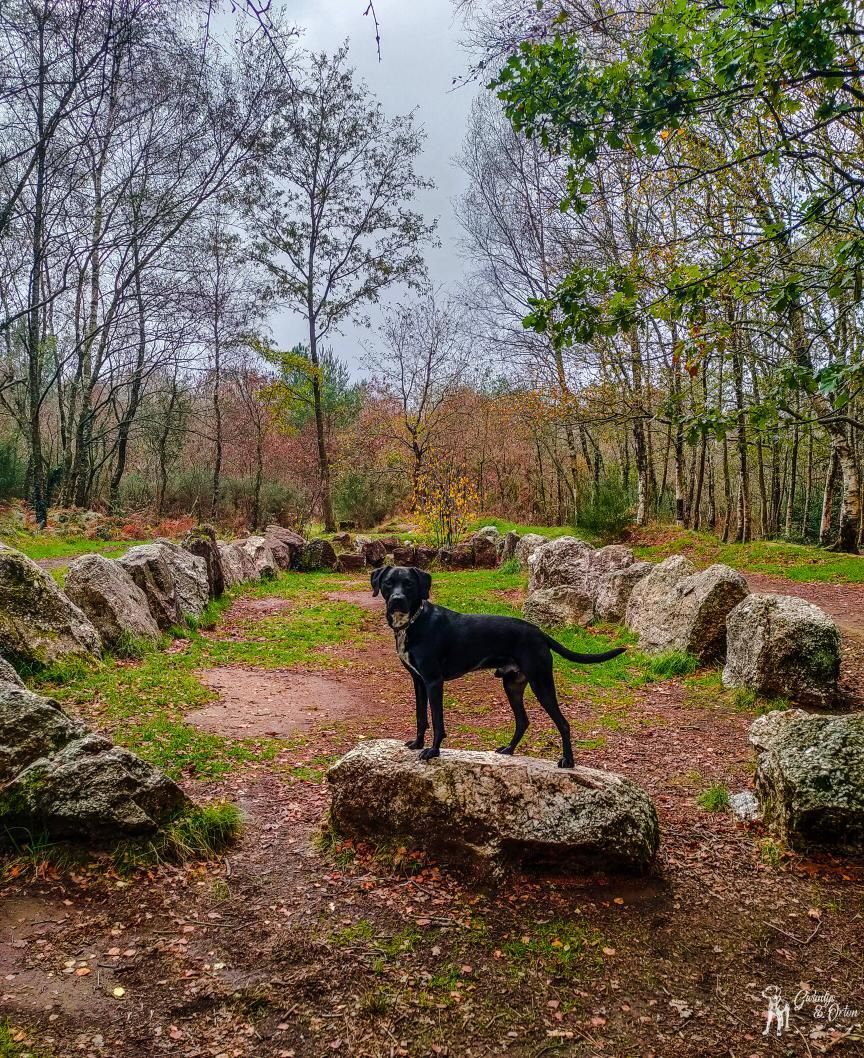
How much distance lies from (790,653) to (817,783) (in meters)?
2.86

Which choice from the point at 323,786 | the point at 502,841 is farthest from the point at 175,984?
the point at 323,786

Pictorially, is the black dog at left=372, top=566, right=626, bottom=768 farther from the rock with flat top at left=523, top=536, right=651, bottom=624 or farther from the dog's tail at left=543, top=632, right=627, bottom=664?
the rock with flat top at left=523, top=536, right=651, bottom=624

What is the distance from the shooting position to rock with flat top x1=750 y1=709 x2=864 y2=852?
360cm

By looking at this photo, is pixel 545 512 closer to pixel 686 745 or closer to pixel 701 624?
pixel 701 624

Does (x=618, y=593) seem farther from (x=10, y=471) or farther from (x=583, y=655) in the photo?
(x=10, y=471)

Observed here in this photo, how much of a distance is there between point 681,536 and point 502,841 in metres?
14.7

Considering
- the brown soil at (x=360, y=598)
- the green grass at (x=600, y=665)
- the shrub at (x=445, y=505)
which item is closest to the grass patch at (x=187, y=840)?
the green grass at (x=600, y=665)

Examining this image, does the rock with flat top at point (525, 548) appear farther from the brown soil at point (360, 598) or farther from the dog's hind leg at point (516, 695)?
the dog's hind leg at point (516, 695)

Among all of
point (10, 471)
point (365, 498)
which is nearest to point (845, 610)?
point (365, 498)

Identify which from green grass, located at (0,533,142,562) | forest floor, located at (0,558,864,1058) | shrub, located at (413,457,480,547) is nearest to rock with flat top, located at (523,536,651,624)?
forest floor, located at (0,558,864,1058)

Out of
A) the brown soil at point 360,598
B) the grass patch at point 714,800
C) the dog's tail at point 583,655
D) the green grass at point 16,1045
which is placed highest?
the dog's tail at point 583,655

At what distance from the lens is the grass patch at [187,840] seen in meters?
3.41

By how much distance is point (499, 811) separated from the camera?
3523 mm

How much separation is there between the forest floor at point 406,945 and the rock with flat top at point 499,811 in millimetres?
132
